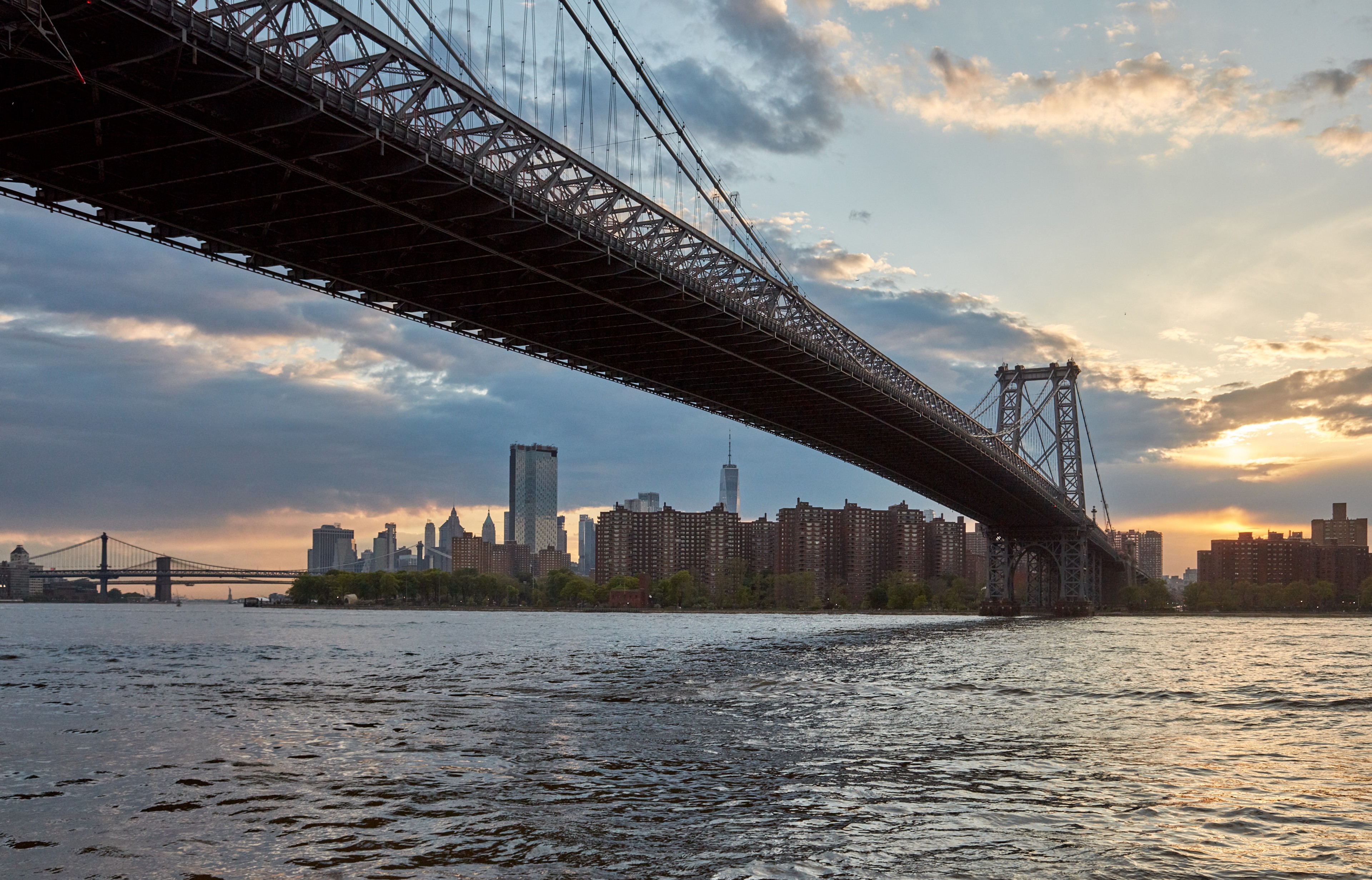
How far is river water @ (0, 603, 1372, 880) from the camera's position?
10.5 m

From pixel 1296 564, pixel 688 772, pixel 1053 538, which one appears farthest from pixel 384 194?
pixel 1296 564

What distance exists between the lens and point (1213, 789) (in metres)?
14.1

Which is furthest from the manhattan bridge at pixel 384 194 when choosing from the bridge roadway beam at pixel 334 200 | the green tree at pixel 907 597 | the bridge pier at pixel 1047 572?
the green tree at pixel 907 597

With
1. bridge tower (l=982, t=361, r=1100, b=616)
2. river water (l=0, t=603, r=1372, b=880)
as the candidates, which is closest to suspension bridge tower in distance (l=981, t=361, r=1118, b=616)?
bridge tower (l=982, t=361, r=1100, b=616)

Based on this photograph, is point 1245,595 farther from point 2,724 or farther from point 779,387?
point 2,724

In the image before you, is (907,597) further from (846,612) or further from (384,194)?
(384,194)

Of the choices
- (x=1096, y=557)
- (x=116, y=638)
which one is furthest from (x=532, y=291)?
(x=1096, y=557)

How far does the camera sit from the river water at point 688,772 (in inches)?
414

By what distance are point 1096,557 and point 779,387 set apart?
266 feet

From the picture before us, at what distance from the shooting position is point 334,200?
30.8 m

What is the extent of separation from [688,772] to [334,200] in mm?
21663

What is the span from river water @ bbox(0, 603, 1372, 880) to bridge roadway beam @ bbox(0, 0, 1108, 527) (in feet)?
43.1

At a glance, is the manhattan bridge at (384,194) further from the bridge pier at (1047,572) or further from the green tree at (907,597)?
the green tree at (907,597)

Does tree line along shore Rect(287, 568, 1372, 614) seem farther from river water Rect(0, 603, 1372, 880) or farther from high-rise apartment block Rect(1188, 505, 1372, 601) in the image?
river water Rect(0, 603, 1372, 880)
